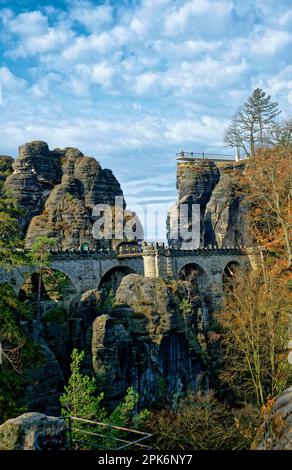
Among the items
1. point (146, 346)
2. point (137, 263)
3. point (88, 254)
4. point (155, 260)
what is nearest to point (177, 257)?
point (155, 260)

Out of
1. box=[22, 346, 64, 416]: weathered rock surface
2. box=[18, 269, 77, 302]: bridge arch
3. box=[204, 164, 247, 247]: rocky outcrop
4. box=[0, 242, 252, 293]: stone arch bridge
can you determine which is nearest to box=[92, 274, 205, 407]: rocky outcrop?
box=[22, 346, 64, 416]: weathered rock surface

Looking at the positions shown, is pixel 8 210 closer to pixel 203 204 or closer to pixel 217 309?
pixel 217 309

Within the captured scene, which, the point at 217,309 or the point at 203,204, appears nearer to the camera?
the point at 217,309

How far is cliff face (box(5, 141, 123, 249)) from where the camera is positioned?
46344 mm

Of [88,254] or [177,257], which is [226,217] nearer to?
[177,257]

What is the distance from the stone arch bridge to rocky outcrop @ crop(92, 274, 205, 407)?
20.3 feet

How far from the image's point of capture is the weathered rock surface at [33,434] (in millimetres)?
6957

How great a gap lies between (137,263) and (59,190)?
1319 cm

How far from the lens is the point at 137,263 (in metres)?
42.4

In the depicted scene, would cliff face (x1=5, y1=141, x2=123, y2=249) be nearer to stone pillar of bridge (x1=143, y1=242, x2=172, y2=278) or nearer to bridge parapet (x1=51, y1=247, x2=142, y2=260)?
bridge parapet (x1=51, y1=247, x2=142, y2=260)

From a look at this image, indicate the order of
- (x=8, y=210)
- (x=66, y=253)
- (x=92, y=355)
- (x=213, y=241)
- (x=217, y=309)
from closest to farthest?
(x=8, y=210) < (x=92, y=355) < (x=66, y=253) < (x=217, y=309) < (x=213, y=241)

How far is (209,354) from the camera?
125ft
